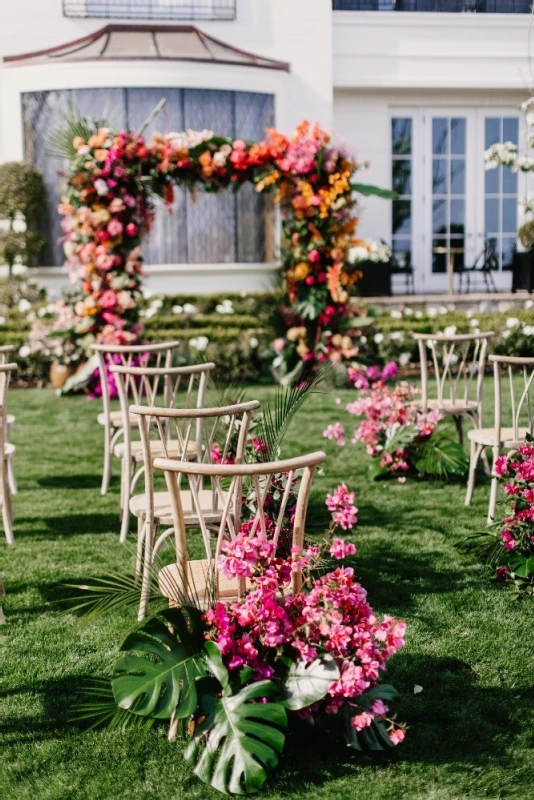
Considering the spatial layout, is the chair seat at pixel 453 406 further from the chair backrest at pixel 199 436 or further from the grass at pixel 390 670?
the chair backrest at pixel 199 436

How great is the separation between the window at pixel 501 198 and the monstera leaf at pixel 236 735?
13911 mm

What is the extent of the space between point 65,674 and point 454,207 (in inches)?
535

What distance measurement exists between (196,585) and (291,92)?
1272cm

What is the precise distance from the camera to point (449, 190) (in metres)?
15.9

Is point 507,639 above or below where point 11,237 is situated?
below

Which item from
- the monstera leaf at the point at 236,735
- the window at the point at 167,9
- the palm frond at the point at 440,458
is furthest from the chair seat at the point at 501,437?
the window at the point at 167,9

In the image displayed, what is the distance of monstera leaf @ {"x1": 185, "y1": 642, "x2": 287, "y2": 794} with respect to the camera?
2.70m

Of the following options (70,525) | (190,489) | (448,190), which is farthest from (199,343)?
(190,489)

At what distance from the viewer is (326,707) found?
2838mm

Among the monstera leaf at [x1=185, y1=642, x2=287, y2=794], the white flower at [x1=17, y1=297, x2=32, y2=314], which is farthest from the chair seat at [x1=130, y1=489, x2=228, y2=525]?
the white flower at [x1=17, y1=297, x2=32, y2=314]

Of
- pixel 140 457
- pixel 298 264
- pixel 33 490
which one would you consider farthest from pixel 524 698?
pixel 298 264

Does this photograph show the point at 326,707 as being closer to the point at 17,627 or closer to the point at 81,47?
the point at 17,627

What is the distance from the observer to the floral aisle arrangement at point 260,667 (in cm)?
274

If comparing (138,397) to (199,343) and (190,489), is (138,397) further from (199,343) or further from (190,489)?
(199,343)
